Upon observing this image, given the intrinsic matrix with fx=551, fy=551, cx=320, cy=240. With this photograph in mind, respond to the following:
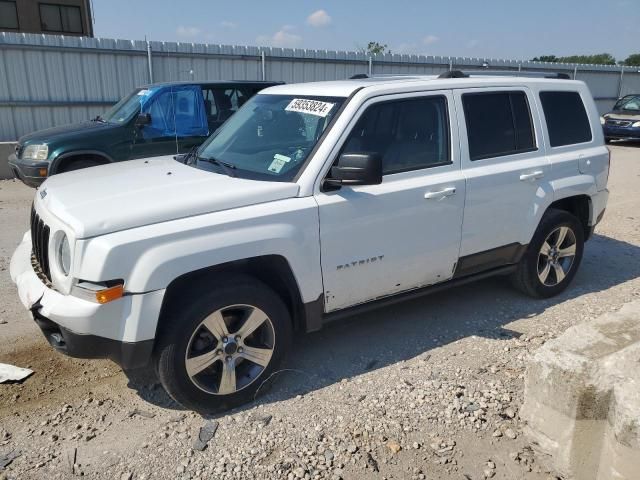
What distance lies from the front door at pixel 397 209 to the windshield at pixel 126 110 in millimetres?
5644

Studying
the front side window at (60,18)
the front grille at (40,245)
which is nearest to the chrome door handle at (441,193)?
the front grille at (40,245)

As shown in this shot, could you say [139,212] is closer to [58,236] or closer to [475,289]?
[58,236]

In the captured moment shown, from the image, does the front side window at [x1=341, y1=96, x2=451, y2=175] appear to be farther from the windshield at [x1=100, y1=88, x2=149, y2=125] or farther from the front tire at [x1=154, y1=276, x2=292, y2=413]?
the windshield at [x1=100, y1=88, x2=149, y2=125]

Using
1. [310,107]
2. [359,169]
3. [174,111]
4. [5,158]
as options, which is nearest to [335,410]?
[359,169]

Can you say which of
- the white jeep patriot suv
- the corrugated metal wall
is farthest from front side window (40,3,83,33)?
the white jeep patriot suv

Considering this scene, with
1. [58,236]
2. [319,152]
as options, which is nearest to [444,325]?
[319,152]

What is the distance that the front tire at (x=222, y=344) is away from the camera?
10.1 feet

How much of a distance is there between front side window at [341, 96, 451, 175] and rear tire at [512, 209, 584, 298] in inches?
52.2

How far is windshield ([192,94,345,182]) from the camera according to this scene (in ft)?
11.7

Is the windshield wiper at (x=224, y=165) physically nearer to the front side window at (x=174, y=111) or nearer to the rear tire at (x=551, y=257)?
the rear tire at (x=551, y=257)

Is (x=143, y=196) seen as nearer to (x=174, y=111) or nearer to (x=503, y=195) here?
(x=503, y=195)

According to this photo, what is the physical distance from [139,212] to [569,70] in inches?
890

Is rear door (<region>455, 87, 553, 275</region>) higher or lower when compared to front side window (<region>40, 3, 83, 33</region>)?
lower

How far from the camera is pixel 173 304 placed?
3121mm
